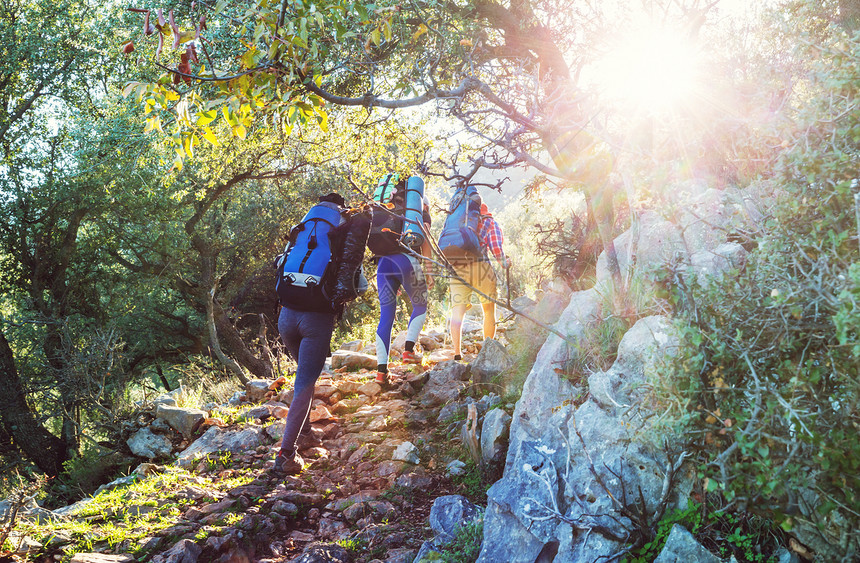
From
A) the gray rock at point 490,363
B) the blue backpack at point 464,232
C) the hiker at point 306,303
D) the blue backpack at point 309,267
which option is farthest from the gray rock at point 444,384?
the blue backpack at point 309,267

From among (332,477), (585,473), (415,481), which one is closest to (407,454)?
(415,481)

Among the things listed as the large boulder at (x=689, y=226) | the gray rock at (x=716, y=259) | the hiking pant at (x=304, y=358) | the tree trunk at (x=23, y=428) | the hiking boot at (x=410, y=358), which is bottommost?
the tree trunk at (x=23, y=428)

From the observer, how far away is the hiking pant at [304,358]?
173 inches

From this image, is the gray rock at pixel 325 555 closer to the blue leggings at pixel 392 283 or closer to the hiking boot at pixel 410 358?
the blue leggings at pixel 392 283

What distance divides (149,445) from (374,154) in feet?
18.5

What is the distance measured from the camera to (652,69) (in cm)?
501

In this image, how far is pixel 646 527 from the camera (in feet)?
8.02

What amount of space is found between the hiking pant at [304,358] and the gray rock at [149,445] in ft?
6.91

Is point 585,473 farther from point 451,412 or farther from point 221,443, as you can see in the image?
A: point 221,443

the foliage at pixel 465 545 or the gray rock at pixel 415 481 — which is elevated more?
the foliage at pixel 465 545

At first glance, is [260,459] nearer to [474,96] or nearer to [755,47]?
[474,96]

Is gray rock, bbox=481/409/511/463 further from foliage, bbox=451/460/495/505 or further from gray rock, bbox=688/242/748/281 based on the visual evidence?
gray rock, bbox=688/242/748/281

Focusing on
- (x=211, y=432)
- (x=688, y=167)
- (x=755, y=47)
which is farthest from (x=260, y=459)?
(x=755, y=47)

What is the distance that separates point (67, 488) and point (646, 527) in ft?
20.8
